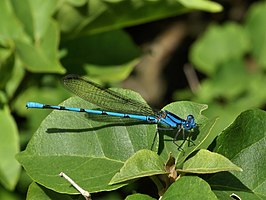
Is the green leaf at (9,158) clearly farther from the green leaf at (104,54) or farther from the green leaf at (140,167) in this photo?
the green leaf at (140,167)

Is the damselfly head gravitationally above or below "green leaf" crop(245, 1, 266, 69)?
above

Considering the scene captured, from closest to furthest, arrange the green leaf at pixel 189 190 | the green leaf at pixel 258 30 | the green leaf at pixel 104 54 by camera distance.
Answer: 1. the green leaf at pixel 189 190
2. the green leaf at pixel 104 54
3. the green leaf at pixel 258 30

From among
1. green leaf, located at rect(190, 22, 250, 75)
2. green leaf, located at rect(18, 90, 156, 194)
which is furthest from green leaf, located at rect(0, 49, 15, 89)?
green leaf, located at rect(190, 22, 250, 75)

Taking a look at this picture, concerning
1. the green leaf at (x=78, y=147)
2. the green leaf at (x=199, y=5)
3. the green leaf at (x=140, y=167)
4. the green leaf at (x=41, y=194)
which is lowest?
the green leaf at (x=41, y=194)

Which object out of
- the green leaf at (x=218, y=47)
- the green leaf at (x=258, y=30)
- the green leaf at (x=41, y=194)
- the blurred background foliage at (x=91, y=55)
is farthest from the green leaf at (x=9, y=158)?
the green leaf at (x=258, y=30)

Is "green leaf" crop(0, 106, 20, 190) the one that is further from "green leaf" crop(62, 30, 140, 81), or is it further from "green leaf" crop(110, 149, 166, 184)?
"green leaf" crop(110, 149, 166, 184)

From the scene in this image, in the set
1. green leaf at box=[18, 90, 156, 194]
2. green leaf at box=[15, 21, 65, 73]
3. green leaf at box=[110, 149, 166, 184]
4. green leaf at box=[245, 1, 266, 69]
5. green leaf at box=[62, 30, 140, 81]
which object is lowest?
green leaf at box=[245, 1, 266, 69]

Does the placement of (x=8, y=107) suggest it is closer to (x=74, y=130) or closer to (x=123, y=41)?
(x=123, y=41)
